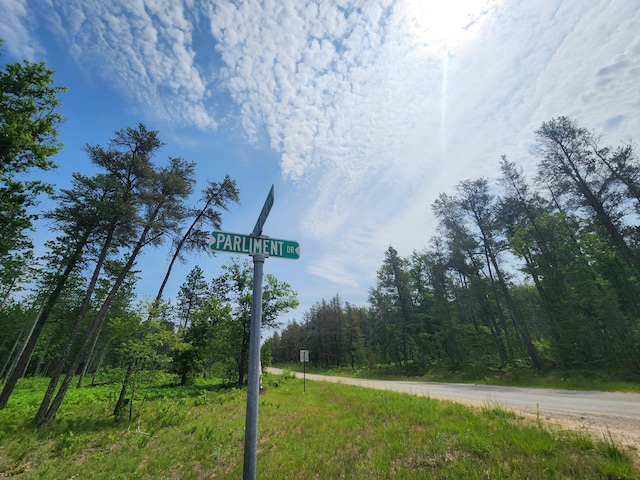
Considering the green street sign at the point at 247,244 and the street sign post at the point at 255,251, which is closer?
the street sign post at the point at 255,251

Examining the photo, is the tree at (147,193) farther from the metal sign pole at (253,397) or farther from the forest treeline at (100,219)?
the metal sign pole at (253,397)

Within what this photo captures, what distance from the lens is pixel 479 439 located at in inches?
208

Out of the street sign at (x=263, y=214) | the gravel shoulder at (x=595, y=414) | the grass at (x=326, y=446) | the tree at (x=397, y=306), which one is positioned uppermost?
the tree at (x=397, y=306)

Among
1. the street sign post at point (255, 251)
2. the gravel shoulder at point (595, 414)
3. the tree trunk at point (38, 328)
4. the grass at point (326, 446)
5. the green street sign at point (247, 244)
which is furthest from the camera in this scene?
the tree trunk at point (38, 328)

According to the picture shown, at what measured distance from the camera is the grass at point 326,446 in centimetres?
446

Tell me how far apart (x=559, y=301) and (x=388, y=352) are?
63.3 ft

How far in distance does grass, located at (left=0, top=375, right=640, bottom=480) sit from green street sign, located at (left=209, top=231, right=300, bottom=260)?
4.85 meters

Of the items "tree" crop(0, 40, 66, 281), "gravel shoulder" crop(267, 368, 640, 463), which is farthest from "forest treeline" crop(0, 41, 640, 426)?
"gravel shoulder" crop(267, 368, 640, 463)

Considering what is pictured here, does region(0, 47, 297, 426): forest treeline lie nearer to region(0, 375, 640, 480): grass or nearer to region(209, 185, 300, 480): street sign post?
region(0, 375, 640, 480): grass

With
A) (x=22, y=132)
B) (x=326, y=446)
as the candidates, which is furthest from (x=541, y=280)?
(x=22, y=132)

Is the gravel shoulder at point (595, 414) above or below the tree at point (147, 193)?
below

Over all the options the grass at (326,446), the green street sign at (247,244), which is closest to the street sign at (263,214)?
the green street sign at (247,244)

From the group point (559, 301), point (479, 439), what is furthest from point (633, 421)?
point (559, 301)

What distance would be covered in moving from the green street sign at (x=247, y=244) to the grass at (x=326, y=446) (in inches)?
191
